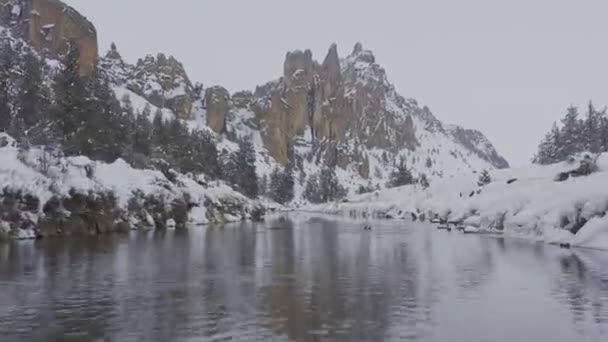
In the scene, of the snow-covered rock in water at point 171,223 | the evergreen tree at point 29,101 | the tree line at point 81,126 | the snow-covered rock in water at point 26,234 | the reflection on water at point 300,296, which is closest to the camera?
the reflection on water at point 300,296

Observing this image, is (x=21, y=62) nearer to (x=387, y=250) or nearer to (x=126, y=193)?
(x=126, y=193)

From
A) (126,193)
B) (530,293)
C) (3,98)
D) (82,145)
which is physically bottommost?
(530,293)

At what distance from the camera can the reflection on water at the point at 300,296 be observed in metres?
14.2

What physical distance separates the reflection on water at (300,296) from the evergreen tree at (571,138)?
108028 millimetres

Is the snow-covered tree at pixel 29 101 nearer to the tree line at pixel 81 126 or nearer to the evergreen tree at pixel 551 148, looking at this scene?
the tree line at pixel 81 126

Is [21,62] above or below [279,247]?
above

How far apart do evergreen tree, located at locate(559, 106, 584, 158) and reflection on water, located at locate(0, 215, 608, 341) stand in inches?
4253

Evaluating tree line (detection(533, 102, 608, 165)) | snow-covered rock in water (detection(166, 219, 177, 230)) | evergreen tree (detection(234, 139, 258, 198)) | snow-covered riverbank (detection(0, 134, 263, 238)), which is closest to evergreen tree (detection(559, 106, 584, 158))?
tree line (detection(533, 102, 608, 165))

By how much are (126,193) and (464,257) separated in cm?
3924

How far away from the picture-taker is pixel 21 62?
402ft

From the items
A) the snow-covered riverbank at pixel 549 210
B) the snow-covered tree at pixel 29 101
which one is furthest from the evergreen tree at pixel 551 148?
the snow-covered tree at pixel 29 101

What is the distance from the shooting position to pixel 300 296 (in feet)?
63.2

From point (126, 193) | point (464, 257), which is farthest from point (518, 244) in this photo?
point (126, 193)

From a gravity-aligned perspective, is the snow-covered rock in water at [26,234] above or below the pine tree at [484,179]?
below
